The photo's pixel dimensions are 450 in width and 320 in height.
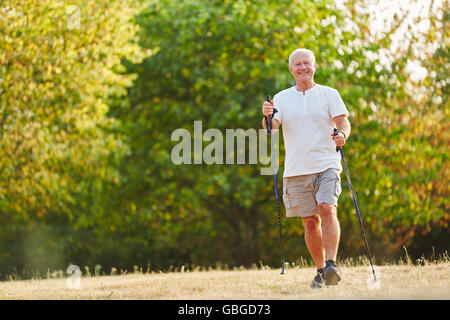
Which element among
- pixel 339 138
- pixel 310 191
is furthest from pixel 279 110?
pixel 310 191

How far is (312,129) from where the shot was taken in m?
6.21

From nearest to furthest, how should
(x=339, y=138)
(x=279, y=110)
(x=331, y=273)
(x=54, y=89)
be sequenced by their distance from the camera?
(x=331, y=273) → (x=339, y=138) → (x=279, y=110) → (x=54, y=89)

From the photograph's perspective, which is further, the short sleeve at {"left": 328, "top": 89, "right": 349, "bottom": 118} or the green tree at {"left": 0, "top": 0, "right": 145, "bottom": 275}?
the green tree at {"left": 0, "top": 0, "right": 145, "bottom": 275}

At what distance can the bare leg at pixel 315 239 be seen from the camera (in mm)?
6395

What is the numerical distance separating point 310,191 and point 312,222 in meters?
0.34

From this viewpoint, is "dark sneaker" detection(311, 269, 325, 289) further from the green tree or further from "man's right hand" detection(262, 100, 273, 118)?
the green tree

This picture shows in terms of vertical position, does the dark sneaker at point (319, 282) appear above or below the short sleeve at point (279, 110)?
below

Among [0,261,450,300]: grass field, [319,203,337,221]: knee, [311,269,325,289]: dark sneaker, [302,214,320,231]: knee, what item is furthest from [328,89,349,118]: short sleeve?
[0,261,450,300]: grass field

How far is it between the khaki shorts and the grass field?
75 centimetres

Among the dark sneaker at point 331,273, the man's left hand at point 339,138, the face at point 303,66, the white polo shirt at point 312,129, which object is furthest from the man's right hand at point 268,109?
the dark sneaker at point 331,273

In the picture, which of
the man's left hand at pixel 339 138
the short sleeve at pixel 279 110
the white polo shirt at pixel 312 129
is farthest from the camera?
the short sleeve at pixel 279 110

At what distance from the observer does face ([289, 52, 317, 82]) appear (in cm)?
629

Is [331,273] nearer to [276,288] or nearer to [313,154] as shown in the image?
[276,288]

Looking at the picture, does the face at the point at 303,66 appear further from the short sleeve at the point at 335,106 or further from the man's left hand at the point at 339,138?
the man's left hand at the point at 339,138
